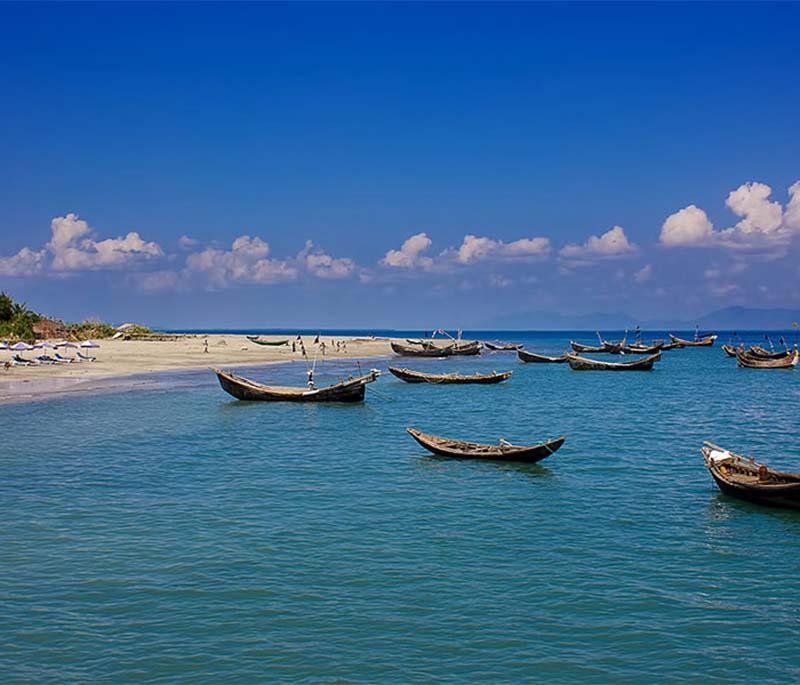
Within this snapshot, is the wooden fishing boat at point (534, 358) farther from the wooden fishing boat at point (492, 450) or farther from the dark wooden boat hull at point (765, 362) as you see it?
the wooden fishing boat at point (492, 450)

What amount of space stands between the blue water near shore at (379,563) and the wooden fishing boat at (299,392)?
935 cm

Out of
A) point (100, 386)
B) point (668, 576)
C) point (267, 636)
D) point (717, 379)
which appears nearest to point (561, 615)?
point (668, 576)

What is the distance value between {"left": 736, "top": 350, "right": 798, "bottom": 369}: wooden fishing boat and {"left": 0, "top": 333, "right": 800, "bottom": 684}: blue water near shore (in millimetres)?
44162

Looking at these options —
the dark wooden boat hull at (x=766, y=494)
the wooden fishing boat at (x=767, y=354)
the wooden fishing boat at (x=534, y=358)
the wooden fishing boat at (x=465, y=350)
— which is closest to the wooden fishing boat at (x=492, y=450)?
the dark wooden boat hull at (x=766, y=494)

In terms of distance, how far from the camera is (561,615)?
1098cm

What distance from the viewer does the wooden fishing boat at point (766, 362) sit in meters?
66.4

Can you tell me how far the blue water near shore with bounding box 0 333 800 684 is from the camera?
9719mm

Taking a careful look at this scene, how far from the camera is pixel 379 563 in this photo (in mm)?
→ 13203

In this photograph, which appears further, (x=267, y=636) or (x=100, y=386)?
(x=100, y=386)

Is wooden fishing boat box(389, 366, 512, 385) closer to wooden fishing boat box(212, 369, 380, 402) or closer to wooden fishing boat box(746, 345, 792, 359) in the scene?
wooden fishing boat box(212, 369, 380, 402)

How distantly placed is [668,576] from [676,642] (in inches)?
102

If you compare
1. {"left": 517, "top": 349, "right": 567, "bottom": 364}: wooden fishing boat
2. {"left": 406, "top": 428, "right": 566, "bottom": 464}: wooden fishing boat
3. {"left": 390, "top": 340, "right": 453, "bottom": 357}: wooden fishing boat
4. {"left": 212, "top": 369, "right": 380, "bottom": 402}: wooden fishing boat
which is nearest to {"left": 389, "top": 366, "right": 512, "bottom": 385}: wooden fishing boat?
{"left": 212, "top": 369, "right": 380, "bottom": 402}: wooden fishing boat

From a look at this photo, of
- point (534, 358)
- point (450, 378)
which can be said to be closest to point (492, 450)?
point (450, 378)

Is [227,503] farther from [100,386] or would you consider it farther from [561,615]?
[100,386]
